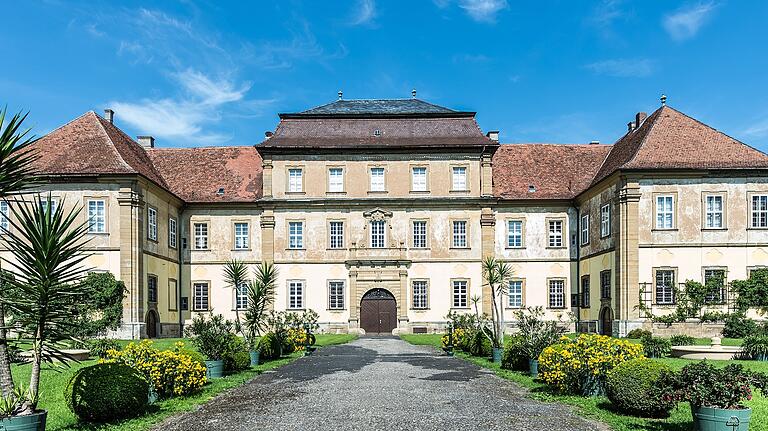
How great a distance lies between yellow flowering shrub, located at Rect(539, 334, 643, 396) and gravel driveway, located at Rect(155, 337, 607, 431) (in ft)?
3.25

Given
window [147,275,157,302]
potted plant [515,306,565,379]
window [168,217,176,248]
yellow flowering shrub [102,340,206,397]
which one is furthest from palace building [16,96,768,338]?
yellow flowering shrub [102,340,206,397]

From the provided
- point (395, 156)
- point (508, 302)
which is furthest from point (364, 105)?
point (508, 302)

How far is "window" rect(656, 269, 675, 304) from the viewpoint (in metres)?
30.5

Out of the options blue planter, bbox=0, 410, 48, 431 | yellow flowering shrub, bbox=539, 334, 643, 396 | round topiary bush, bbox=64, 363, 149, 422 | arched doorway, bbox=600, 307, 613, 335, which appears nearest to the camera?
blue planter, bbox=0, 410, 48, 431

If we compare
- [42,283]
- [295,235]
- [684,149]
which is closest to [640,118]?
[684,149]

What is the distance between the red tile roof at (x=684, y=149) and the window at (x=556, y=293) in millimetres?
7642

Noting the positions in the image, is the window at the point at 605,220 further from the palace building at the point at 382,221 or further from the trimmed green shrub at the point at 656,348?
the trimmed green shrub at the point at 656,348

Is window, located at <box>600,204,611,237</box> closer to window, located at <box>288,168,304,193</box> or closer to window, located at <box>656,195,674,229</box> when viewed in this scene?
window, located at <box>656,195,674,229</box>

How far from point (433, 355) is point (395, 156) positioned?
645 inches

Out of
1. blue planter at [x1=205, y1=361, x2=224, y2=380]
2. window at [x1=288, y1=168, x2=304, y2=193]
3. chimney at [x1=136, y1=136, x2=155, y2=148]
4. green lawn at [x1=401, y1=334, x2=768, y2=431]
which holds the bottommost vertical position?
blue planter at [x1=205, y1=361, x2=224, y2=380]

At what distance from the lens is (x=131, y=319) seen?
30.7 m

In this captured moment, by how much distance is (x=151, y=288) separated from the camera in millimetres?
33406

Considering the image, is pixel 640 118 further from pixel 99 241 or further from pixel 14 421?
pixel 14 421

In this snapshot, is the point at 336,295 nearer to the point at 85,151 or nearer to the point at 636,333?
the point at 85,151
